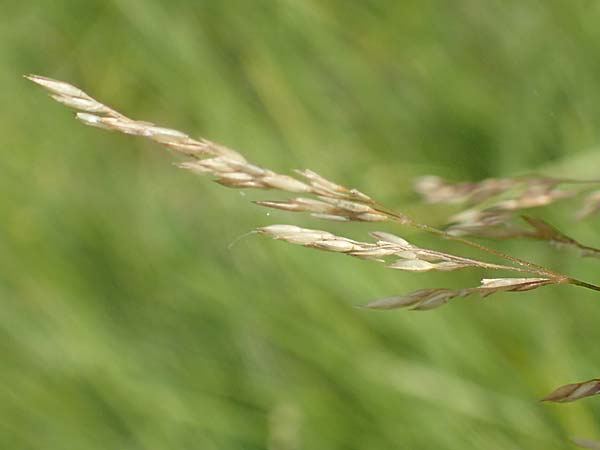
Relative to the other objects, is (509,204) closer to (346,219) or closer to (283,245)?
(346,219)

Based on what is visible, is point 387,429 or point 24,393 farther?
point 24,393

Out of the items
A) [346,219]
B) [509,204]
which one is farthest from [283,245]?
[346,219]

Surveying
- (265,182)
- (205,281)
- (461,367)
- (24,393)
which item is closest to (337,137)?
(205,281)

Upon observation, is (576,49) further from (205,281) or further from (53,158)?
(53,158)

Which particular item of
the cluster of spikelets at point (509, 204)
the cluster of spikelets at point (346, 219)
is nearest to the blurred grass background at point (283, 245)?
the cluster of spikelets at point (509, 204)

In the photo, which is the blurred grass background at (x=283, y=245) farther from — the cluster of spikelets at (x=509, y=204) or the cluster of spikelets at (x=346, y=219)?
the cluster of spikelets at (x=346, y=219)

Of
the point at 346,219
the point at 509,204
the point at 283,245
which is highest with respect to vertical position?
the point at 283,245

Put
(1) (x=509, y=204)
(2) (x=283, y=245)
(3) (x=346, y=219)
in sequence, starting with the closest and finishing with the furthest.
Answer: (3) (x=346, y=219) → (1) (x=509, y=204) → (2) (x=283, y=245)

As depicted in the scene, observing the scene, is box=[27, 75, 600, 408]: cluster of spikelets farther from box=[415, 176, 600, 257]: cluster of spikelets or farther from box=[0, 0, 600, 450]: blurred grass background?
box=[0, 0, 600, 450]: blurred grass background
